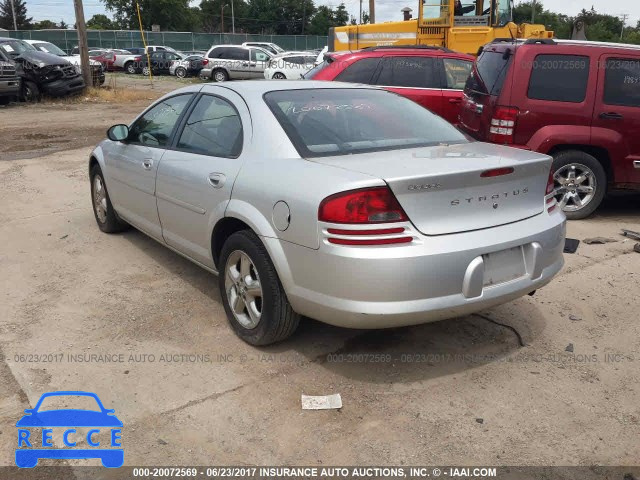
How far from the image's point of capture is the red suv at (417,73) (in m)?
8.95

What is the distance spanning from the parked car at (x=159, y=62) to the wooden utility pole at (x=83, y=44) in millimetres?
15370

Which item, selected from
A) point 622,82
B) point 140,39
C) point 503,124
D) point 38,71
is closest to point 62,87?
point 38,71

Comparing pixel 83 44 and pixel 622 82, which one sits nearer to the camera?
pixel 622 82

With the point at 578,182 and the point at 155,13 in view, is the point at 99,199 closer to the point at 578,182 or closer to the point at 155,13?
the point at 578,182

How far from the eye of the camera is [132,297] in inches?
181

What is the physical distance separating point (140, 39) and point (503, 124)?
5176 cm

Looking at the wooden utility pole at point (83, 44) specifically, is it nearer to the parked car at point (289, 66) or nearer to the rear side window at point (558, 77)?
the parked car at point (289, 66)

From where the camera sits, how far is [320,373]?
352 cm

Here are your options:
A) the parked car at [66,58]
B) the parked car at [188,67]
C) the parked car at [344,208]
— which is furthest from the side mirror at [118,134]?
the parked car at [188,67]

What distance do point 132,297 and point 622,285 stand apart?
3785 mm

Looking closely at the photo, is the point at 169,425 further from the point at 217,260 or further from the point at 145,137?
the point at 145,137

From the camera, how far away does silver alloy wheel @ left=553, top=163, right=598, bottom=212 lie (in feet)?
21.7

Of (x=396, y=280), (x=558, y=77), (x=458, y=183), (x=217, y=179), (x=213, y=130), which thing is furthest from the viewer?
(x=558, y=77)

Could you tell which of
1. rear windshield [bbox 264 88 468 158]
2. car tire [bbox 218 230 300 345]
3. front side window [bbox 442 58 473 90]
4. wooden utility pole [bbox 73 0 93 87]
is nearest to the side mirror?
rear windshield [bbox 264 88 468 158]
